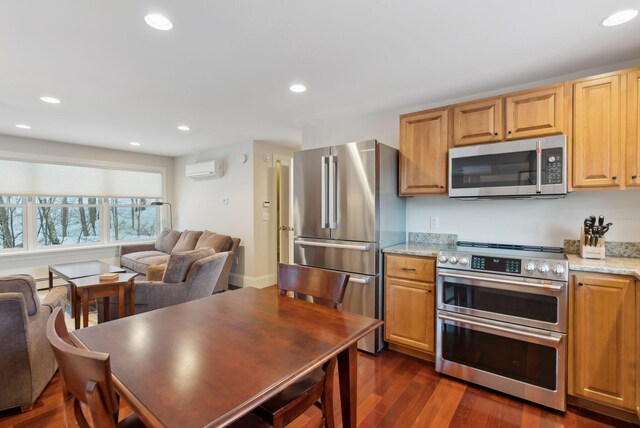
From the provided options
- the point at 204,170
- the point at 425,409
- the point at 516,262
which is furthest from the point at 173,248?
the point at 516,262

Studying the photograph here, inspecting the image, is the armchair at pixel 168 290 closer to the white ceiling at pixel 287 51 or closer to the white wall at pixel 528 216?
the white ceiling at pixel 287 51

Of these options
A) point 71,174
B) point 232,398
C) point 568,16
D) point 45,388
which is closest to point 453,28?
point 568,16

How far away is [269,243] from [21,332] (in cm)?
336

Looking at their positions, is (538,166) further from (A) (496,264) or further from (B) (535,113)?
(A) (496,264)

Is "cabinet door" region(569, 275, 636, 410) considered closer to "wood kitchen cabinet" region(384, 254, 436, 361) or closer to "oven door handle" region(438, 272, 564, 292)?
"oven door handle" region(438, 272, 564, 292)

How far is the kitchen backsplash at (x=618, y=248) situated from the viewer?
2203mm

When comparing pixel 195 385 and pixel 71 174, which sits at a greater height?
pixel 71 174

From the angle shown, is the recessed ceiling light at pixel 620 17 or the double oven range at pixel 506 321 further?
the double oven range at pixel 506 321

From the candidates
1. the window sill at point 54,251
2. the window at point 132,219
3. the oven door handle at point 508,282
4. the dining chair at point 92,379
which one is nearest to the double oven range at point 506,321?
the oven door handle at point 508,282

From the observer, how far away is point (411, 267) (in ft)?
8.45

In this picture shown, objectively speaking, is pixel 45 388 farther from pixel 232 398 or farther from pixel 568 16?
pixel 568 16

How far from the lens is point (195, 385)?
2.77ft

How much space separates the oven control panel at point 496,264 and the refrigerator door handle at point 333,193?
119 cm

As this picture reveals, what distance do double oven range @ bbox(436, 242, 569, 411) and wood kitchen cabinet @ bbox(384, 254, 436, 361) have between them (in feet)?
0.35
